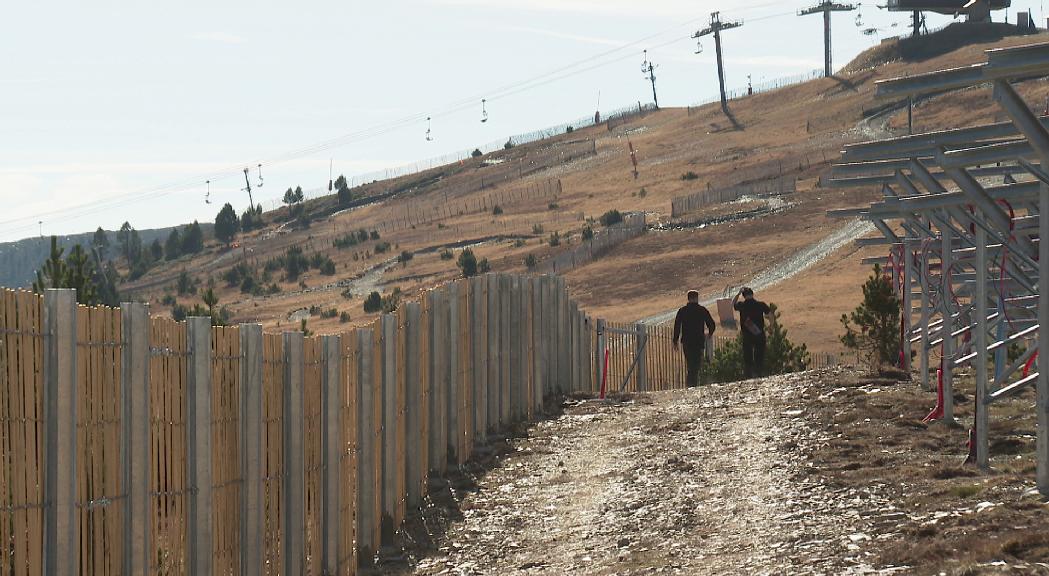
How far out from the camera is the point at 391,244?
88625 millimetres

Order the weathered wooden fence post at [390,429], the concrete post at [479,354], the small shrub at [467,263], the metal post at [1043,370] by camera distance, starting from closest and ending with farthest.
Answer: the metal post at [1043,370]
the weathered wooden fence post at [390,429]
the concrete post at [479,354]
the small shrub at [467,263]

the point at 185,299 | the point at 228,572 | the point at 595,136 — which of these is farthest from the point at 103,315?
the point at 595,136

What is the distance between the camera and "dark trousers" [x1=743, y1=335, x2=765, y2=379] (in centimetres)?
2123

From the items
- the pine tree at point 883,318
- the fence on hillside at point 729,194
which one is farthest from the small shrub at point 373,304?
the pine tree at point 883,318

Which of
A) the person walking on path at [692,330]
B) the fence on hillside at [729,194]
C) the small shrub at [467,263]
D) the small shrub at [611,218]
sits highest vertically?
the fence on hillside at [729,194]

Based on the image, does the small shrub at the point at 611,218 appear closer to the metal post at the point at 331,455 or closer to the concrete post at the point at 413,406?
the concrete post at the point at 413,406

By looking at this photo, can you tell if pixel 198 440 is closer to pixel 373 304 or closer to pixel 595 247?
pixel 373 304

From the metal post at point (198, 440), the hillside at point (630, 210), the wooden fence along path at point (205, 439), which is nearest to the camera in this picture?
the wooden fence along path at point (205, 439)

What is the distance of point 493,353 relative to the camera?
15.5 meters

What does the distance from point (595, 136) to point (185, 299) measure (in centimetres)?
5599

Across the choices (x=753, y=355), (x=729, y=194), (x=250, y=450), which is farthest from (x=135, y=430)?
(x=729, y=194)

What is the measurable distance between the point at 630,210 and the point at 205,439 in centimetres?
7527

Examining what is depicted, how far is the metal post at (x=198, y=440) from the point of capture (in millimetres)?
7875

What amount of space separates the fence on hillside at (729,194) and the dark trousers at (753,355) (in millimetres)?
54527
